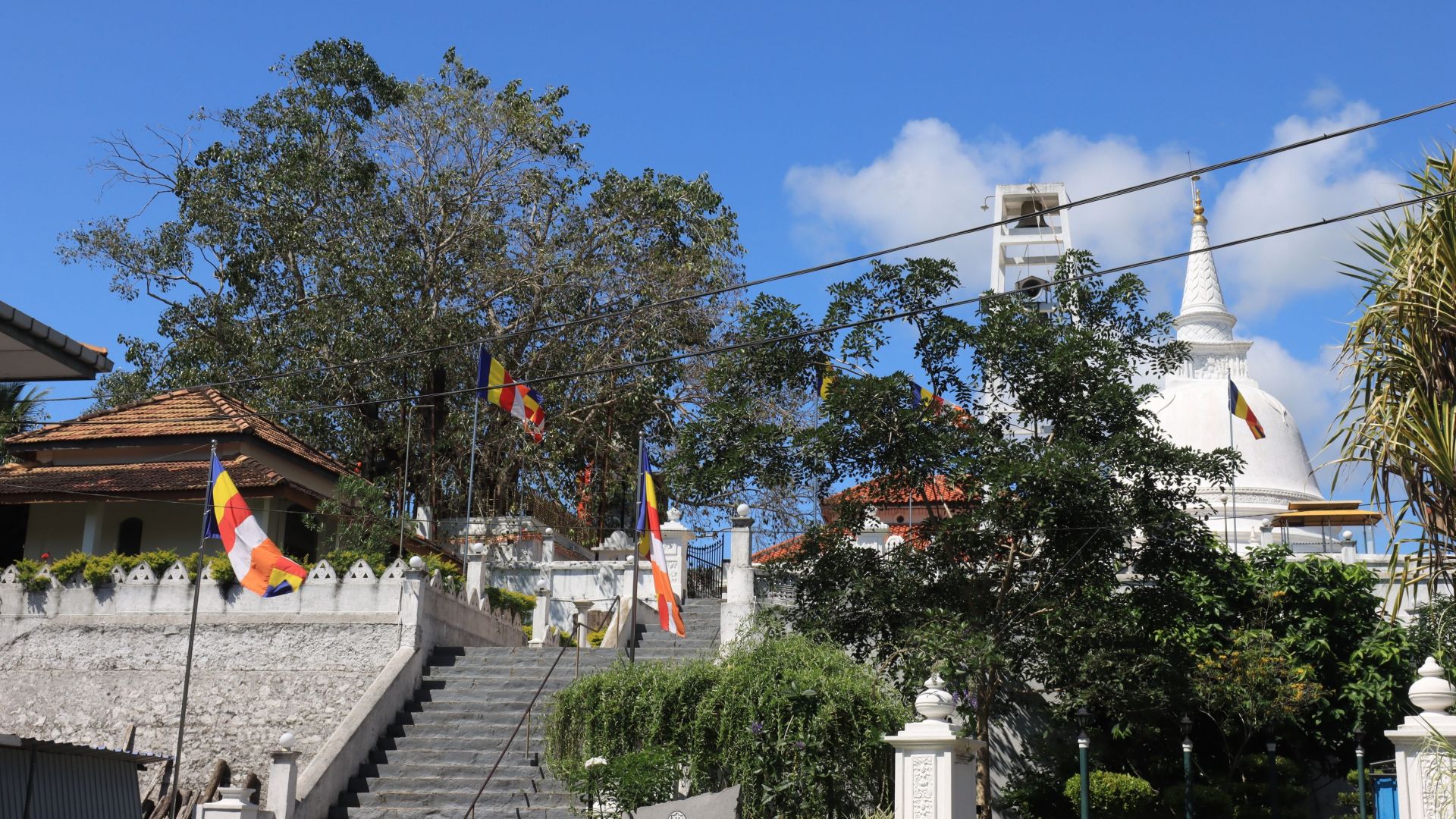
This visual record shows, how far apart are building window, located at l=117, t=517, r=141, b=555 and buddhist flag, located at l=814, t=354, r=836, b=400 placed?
1597 cm

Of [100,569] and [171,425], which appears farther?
[171,425]

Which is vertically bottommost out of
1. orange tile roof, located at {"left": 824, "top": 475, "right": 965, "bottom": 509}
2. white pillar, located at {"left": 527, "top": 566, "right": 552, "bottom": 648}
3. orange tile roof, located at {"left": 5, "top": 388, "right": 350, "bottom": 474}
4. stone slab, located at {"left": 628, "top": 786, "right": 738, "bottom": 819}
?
stone slab, located at {"left": 628, "top": 786, "right": 738, "bottom": 819}

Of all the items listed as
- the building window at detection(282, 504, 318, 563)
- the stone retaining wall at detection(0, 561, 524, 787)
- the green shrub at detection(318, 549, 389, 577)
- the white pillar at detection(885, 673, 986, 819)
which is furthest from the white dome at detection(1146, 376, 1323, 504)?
the white pillar at detection(885, 673, 986, 819)

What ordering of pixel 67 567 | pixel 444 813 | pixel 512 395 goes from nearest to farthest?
pixel 444 813 < pixel 67 567 < pixel 512 395

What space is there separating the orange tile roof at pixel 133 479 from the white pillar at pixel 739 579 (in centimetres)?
948

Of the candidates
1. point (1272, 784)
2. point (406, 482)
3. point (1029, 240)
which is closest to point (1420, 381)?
point (1272, 784)

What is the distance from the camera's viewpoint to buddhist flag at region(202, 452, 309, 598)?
1902cm

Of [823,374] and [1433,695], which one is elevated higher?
[823,374]

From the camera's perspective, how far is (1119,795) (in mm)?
16859

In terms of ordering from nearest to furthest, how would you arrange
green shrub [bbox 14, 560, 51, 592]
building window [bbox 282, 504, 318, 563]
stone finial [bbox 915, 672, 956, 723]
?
stone finial [bbox 915, 672, 956, 723] → green shrub [bbox 14, 560, 51, 592] → building window [bbox 282, 504, 318, 563]

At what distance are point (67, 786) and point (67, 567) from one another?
10398mm

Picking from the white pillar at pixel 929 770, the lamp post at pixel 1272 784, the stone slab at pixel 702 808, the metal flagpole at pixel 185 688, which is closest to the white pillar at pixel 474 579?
the metal flagpole at pixel 185 688

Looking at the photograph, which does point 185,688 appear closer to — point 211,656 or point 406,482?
point 211,656

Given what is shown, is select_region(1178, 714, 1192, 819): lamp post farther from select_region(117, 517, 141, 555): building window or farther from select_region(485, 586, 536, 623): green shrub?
select_region(117, 517, 141, 555): building window
